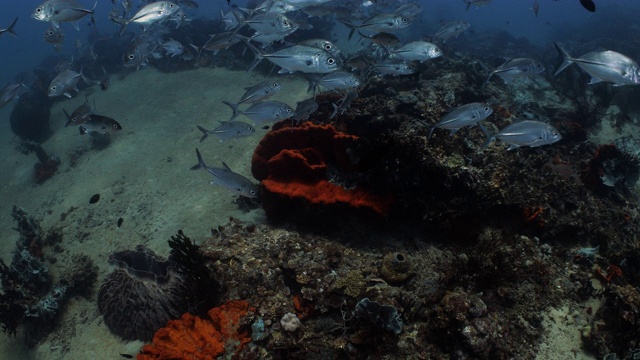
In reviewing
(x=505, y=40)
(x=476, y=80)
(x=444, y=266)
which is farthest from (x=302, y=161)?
(x=505, y=40)

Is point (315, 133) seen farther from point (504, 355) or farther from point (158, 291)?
point (504, 355)

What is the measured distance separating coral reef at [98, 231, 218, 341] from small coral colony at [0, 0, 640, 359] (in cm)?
3

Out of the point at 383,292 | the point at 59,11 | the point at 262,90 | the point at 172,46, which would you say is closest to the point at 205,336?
the point at 383,292

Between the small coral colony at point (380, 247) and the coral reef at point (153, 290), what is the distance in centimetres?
3

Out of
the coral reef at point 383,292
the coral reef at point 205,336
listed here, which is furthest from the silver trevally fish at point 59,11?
the coral reef at point 205,336

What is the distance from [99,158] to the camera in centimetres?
1234

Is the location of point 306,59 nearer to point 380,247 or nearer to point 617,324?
point 380,247

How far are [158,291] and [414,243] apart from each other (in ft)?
14.1

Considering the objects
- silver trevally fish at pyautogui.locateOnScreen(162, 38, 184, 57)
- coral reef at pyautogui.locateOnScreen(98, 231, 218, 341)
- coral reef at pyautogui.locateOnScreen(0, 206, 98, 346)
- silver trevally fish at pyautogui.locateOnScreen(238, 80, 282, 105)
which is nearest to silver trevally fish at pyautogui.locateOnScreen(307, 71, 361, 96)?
silver trevally fish at pyautogui.locateOnScreen(238, 80, 282, 105)

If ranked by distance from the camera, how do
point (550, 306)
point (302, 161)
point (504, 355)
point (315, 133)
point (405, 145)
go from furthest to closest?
point (315, 133) < point (302, 161) < point (405, 145) < point (550, 306) < point (504, 355)

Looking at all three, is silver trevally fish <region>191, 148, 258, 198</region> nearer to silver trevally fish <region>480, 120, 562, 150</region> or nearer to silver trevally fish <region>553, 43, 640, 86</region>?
silver trevally fish <region>480, 120, 562, 150</region>

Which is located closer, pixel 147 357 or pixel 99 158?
pixel 147 357

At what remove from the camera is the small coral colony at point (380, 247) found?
4.33m

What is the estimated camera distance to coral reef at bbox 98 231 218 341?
5176mm
